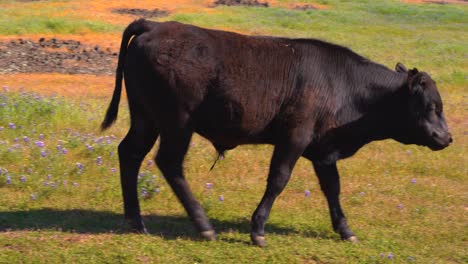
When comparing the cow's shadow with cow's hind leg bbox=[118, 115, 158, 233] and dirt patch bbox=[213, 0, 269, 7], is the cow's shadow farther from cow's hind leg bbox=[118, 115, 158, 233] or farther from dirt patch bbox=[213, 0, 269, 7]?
dirt patch bbox=[213, 0, 269, 7]

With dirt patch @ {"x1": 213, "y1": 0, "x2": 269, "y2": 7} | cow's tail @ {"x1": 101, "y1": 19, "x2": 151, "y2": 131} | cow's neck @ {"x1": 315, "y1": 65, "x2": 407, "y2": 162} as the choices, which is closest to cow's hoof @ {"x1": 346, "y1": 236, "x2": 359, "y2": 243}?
cow's neck @ {"x1": 315, "y1": 65, "x2": 407, "y2": 162}

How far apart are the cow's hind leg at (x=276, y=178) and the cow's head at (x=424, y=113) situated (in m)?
1.15

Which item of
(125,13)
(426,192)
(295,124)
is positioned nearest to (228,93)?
(295,124)

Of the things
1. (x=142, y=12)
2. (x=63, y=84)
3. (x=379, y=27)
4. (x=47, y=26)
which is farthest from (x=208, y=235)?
(x=142, y=12)

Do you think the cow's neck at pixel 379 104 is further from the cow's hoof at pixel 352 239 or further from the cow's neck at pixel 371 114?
the cow's hoof at pixel 352 239

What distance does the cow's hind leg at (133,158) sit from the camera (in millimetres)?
6484

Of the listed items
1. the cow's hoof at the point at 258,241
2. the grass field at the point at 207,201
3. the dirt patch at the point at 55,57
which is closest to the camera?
the grass field at the point at 207,201

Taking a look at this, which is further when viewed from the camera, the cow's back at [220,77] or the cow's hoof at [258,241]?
the cow's hoof at [258,241]

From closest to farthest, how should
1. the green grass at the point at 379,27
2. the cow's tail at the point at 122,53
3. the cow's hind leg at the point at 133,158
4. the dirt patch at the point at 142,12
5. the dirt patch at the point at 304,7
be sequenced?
the cow's tail at the point at 122,53, the cow's hind leg at the point at 133,158, the green grass at the point at 379,27, the dirt patch at the point at 142,12, the dirt patch at the point at 304,7

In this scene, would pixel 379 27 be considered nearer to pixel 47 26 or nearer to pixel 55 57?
pixel 47 26

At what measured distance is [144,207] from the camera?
A: 24.0ft

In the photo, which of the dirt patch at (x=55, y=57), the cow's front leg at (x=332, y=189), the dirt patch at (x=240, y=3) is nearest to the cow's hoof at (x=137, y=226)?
the cow's front leg at (x=332, y=189)

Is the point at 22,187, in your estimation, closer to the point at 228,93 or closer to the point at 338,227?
the point at 228,93

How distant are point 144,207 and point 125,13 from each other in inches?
938
